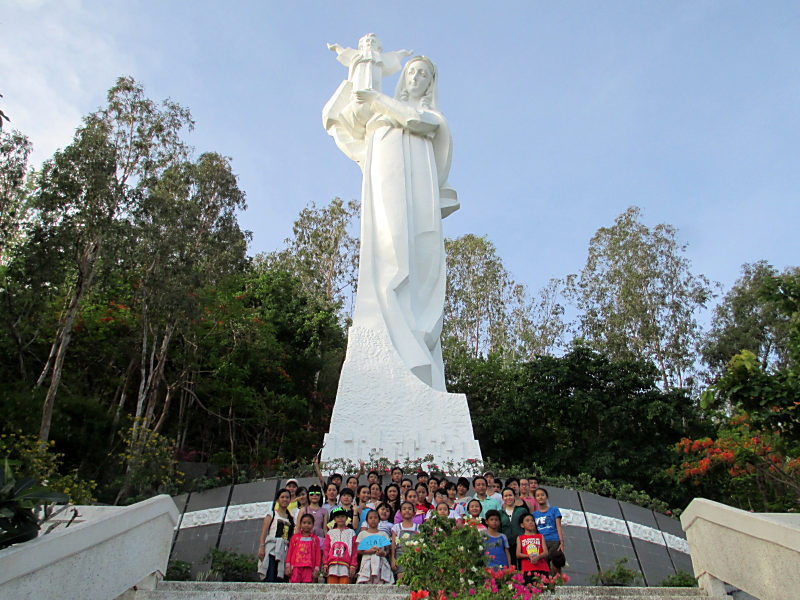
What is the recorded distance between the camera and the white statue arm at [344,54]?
35.6 feet

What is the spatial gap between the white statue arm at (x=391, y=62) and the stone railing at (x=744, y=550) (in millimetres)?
8626

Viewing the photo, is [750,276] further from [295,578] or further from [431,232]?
[295,578]

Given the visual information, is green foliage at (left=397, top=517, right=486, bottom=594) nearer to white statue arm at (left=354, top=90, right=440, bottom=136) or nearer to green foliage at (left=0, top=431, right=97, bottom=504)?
green foliage at (left=0, top=431, right=97, bottom=504)

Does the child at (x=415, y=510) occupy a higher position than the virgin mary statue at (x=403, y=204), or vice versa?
the virgin mary statue at (x=403, y=204)

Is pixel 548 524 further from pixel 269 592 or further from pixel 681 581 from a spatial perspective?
pixel 269 592

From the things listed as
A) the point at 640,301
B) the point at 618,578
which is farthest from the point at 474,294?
the point at 618,578

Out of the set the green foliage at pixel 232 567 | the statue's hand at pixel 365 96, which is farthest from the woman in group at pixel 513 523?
the statue's hand at pixel 365 96

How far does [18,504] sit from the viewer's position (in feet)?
8.21

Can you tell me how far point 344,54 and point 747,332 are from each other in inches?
569

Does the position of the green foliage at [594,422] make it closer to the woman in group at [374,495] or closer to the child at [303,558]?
the woman in group at [374,495]

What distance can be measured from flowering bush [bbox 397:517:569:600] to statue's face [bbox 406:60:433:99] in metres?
8.80

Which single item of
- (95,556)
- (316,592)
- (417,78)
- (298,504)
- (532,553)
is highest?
(417,78)

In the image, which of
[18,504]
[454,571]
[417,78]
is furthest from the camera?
[417,78]

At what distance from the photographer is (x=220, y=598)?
3.54m
